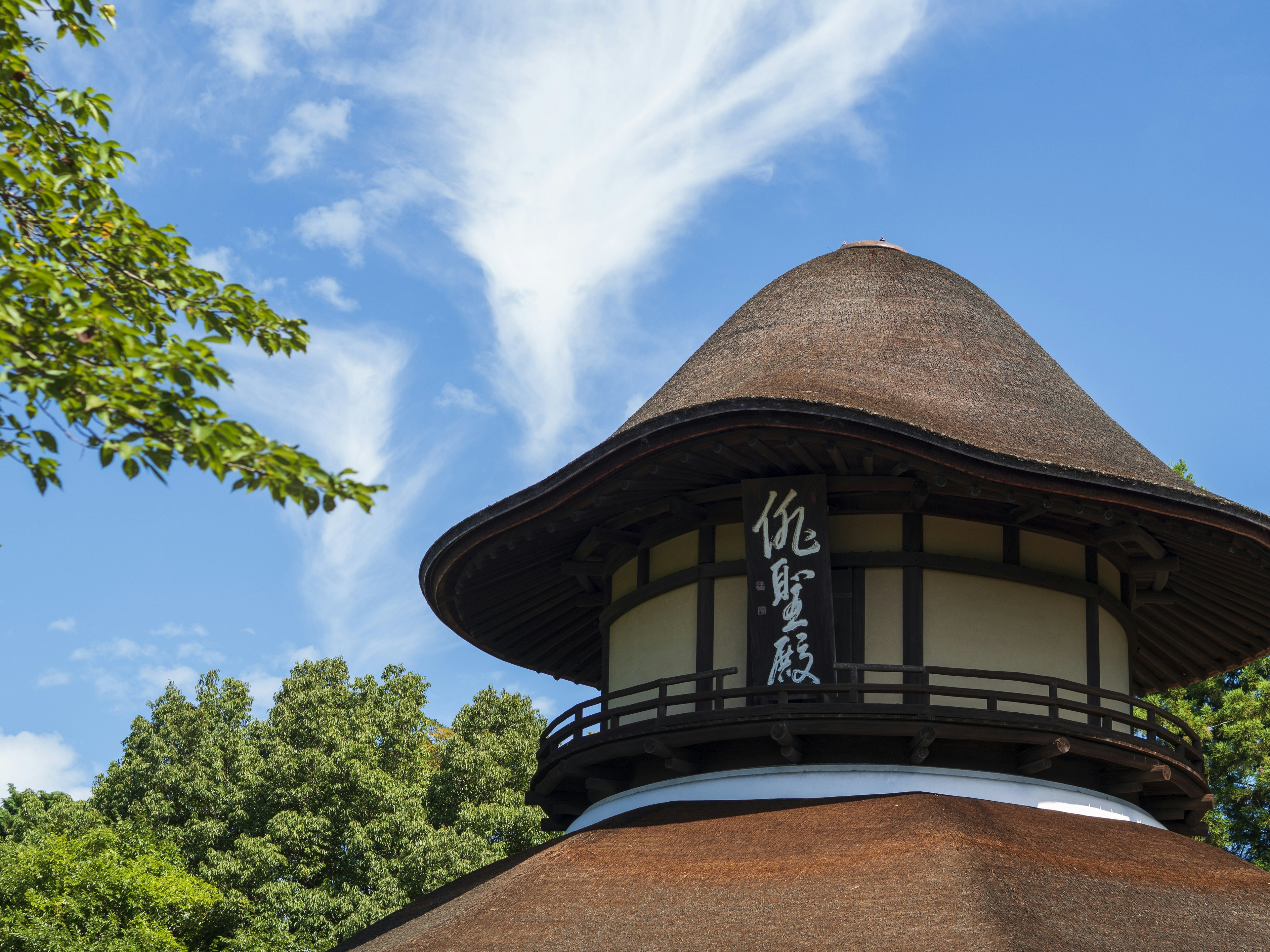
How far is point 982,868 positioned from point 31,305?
7.91m

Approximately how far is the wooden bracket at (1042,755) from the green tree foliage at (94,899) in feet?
65.1

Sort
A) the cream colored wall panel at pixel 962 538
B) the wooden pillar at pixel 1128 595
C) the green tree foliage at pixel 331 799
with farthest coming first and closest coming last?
the green tree foliage at pixel 331 799
the wooden pillar at pixel 1128 595
the cream colored wall panel at pixel 962 538

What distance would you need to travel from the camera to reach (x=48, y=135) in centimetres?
847

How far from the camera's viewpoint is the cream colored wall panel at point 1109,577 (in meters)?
14.4

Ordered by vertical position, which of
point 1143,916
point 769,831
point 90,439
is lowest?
point 1143,916

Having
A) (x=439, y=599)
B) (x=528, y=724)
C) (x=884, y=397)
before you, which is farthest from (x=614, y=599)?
(x=528, y=724)

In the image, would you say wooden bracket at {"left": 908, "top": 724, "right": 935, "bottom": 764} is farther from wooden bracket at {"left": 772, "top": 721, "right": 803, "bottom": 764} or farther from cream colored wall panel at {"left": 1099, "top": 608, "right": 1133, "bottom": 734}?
cream colored wall panel at {"left": 1099, "top": 608, "right": 1133, "bottom": 734}

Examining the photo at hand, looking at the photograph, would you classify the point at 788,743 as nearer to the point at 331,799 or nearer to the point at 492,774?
the point at 492,774

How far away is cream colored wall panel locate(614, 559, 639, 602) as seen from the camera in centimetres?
1542

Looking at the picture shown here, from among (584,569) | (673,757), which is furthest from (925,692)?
(584,569)

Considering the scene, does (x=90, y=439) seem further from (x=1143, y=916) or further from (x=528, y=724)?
(x=528, y=724)

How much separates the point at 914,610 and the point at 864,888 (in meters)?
3.84

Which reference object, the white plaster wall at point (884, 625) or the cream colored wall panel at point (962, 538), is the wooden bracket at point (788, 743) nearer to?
the white plaster wall at point (884, 625)

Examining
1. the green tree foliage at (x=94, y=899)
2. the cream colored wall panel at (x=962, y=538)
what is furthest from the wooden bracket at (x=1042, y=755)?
the green tree foliage at (x=94, y=899)
